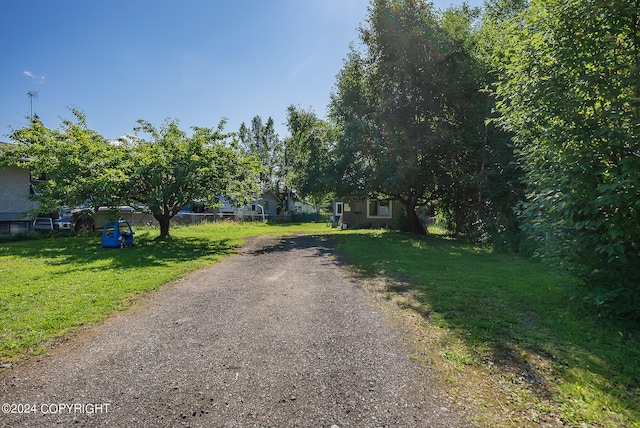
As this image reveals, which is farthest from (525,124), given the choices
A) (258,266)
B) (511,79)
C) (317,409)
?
(258,266)

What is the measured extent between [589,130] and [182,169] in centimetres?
1119

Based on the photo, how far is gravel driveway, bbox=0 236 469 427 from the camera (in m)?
2.45

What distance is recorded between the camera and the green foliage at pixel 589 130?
3.93m

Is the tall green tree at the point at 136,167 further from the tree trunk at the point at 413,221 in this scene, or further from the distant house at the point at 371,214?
the distant house at the point at 371,214

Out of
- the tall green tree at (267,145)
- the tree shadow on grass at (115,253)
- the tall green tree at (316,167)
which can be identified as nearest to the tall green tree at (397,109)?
the tall green tree at (316,167)

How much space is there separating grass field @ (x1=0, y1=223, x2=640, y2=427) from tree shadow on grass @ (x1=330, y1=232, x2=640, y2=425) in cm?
1

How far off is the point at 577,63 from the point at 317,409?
5.03m

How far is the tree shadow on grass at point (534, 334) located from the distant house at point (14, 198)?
1592cm

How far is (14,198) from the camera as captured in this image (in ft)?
49.4

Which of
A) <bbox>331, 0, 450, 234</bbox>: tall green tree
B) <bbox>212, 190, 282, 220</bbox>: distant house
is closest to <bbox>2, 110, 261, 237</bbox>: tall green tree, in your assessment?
<bbox>331, 0, 450, 234</bbox>: tall green tree

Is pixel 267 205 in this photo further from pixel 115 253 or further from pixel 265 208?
pixel 115 253

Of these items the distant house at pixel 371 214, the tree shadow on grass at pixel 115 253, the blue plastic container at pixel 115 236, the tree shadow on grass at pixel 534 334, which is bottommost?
the tree shadow on grass at pixel 534 334

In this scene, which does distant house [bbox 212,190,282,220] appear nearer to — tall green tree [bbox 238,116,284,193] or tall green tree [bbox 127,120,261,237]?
tall green tree [bbox 238,116,284,193]

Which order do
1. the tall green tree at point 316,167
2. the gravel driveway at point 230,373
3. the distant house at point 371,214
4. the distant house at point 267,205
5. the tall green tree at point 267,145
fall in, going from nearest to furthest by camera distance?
1. the gravel driveway at point 230,373
2. the tall green tree at point 316,167
3. the distant house at point 371,214
4. the distant house at point 267,205
5. the tall green tree at point 267,145
